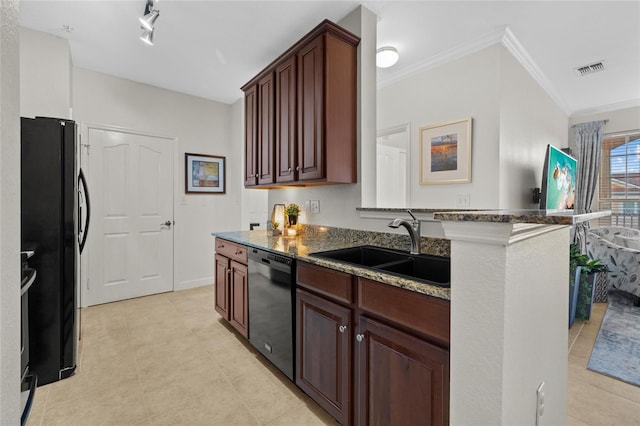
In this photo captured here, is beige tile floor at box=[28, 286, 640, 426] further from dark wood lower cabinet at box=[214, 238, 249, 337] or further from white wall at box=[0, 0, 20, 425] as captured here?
white wall at box=[0, 0, 20, 425]

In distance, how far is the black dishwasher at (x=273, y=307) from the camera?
Answer: 1.91 m

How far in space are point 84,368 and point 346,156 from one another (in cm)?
253

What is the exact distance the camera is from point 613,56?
10.1 ft

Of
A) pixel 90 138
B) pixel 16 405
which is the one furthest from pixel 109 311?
pixel 16 405

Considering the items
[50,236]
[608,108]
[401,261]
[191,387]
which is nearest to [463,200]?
[401,261]

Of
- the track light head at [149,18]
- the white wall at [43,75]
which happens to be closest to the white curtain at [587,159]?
the track light head at [149,18]

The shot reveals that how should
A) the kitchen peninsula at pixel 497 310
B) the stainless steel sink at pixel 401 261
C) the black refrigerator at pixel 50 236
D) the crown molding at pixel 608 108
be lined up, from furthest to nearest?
the crown molding at pixel 608 108, the black refrigerator at pixel 50 236, the stainless steel sink at pixel 401 261, the kitchen peninsula at pixel 497 310

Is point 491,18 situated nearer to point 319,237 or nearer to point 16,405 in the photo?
point 319,237

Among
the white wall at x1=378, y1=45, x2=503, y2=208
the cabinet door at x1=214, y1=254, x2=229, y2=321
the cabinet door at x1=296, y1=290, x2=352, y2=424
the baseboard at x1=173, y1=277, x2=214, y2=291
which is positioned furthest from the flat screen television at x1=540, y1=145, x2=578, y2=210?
the baseboard at x1=173, y1=277, x2=214, y2=291

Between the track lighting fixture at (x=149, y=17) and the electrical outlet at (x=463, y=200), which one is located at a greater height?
the track lighting fixture at (x=149, y=17)

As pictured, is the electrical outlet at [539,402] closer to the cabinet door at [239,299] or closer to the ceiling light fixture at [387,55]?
the cabinet door at [239,299]

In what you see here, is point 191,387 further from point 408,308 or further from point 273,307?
point 408,308

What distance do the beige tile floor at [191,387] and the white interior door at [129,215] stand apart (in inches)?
32.4

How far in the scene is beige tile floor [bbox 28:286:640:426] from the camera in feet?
5.65
